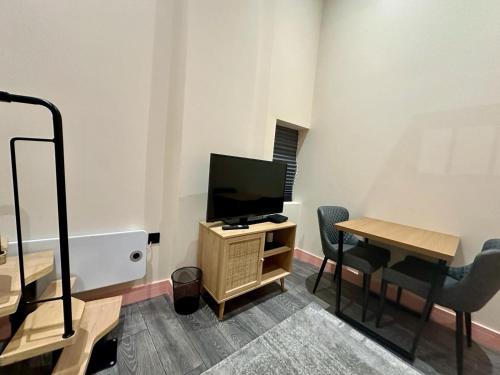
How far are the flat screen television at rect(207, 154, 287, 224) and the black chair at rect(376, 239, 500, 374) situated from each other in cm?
A: 119

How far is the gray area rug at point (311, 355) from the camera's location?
116 centimetres

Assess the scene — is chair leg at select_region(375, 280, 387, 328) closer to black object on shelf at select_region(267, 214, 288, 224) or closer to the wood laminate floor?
the wood laminate floor

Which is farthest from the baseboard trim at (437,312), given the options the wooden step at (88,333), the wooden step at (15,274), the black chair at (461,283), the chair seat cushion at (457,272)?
the wooden step at (15,274)

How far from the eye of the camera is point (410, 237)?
5.43 feet

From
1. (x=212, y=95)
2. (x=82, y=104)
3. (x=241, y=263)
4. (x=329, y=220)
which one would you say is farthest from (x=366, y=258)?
(x=82, y=104)

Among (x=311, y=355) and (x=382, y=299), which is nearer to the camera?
(x=311, y=355)

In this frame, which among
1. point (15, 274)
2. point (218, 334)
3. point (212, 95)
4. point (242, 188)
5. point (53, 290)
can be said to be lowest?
point (218, 334)

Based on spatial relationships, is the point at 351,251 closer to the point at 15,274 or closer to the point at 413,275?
the point at 413,275

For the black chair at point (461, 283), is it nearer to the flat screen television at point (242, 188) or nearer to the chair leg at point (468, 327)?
the chair leg at point (468, 327)

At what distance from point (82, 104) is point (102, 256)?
1127 mm

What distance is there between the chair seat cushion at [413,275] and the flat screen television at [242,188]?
3.69 ft

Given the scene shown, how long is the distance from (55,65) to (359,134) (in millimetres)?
2816

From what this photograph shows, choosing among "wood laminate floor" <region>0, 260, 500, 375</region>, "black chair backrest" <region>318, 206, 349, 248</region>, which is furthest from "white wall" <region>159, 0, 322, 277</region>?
"black chair backrest" <region>318, 206, 349, 248</region>

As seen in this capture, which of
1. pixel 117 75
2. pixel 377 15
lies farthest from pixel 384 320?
pixel 377 15
